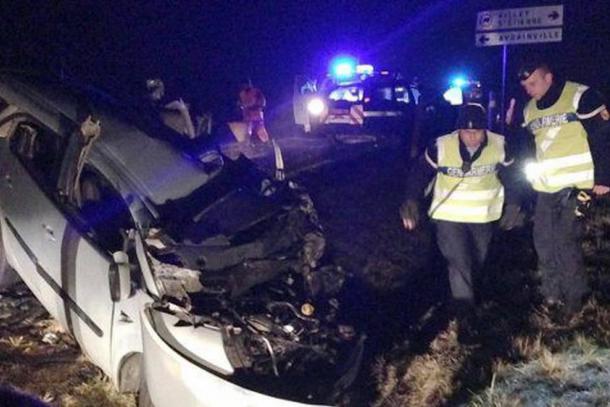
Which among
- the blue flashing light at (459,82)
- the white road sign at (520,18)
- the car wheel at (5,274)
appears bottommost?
the car wheel at (5,274)

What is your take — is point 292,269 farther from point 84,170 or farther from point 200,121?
point 200,121

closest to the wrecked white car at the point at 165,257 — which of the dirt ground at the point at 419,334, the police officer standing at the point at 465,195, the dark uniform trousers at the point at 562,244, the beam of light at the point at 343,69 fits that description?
the dirt ground at the point at 419,334

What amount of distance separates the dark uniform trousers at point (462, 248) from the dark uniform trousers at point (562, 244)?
16.9 inches

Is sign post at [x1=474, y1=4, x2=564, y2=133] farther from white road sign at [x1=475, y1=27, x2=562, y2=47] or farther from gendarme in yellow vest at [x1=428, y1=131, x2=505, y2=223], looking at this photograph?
gendarme in yellow vest at [x1=428, y1=131, x2=505, y2=223]

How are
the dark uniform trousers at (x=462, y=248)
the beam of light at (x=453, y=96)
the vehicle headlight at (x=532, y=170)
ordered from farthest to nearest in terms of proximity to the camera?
the beam of light at (x=453, y=96), the dark uniform trousers at (x=462, y=248), the vehicle headlight at (x=532, y=170)

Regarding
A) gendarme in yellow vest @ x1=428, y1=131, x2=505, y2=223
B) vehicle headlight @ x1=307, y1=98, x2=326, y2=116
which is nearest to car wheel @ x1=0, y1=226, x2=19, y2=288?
gendarme in yellow vest @ x1=428, y1=131, x2=505, y2=223

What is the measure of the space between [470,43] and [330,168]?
1106 inches

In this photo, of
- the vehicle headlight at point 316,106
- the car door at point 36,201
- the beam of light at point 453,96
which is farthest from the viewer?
the vehicle headlight at point 316,106

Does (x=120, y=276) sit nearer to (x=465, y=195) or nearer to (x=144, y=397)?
(x=144, y=397)

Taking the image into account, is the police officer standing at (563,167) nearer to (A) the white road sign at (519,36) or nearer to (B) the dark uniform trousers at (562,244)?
(B) the dark uniform trousers at (562,244)

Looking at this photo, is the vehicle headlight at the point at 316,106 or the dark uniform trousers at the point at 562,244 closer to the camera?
the dark uniform trousers at the point at 562,244

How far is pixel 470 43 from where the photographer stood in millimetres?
37125

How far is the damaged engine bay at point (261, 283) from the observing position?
3.61 m

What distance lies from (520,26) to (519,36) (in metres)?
0.11
